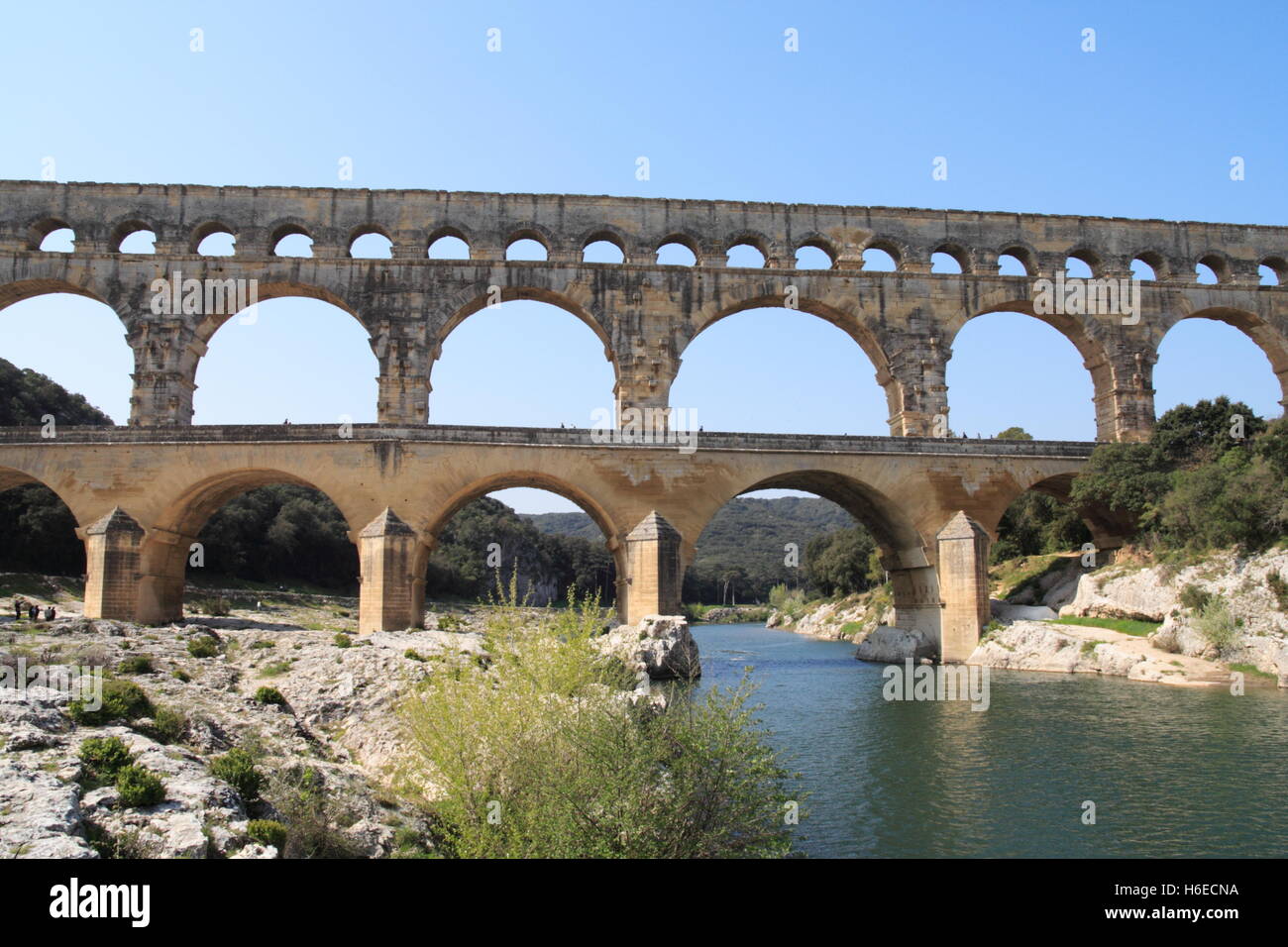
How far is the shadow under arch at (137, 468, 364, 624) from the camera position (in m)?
26.1

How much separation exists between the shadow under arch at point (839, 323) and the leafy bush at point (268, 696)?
18.7 metres

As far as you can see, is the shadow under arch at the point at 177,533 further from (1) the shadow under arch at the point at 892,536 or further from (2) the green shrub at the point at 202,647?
(1) the shadow under arch at the point at 892,536

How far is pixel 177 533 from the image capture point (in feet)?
89.2

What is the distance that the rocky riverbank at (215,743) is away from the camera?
27.8 feet

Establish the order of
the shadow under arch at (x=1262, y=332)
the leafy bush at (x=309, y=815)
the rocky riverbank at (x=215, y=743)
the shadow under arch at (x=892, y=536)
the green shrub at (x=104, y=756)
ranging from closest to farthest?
the rocky riverbank at (x=215, y=743) → the leafy bush at (x=309, y=815) → the green shrub at (x=104, y=756) → the shadow under arch at (x=892, y=536) → the shadow under arch at (x=1262, y=332)

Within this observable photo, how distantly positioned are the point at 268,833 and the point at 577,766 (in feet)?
10.4

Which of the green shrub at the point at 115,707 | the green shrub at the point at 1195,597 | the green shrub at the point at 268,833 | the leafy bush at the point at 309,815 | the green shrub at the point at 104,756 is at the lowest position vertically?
the leafy bush at the point at 309,815

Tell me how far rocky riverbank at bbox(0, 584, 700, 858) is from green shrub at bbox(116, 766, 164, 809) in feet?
0.18

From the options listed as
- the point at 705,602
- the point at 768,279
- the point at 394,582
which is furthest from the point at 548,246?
the point at 705,602

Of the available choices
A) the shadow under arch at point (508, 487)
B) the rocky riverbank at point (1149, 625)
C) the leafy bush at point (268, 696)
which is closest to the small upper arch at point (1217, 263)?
the rocky riverbank at point (1149, 625)

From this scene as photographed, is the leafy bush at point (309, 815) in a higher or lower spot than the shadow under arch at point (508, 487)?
lower

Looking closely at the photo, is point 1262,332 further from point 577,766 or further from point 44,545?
point 44,545
